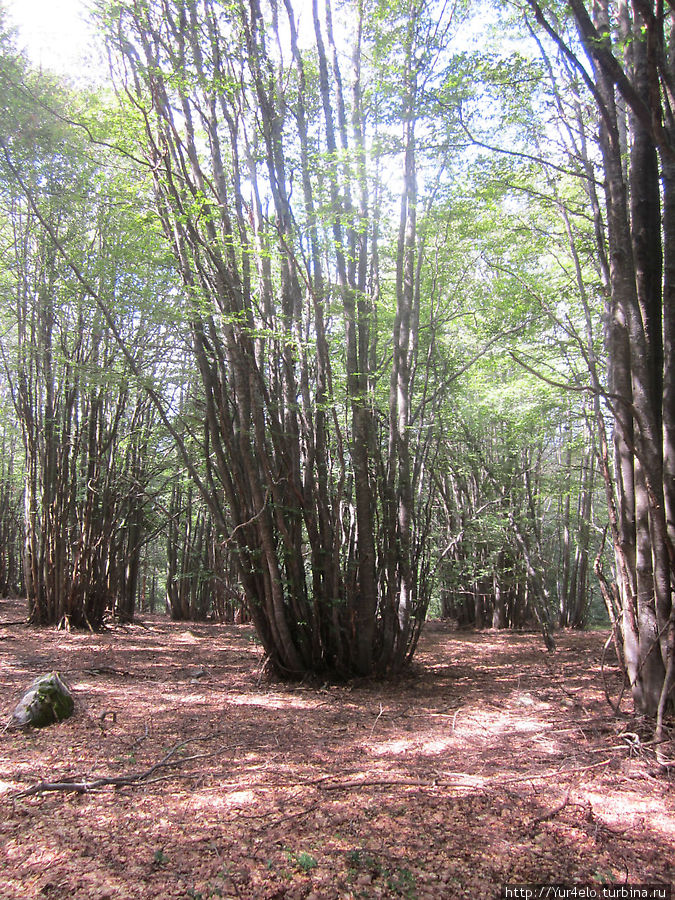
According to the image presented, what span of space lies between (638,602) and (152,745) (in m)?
3.05

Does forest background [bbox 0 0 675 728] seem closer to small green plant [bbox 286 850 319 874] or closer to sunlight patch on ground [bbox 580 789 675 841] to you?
sunlight patch on ground [bbox 580 789 675 841]

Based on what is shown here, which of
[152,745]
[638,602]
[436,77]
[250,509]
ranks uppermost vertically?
[436,77]

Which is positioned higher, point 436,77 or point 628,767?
point 436,77

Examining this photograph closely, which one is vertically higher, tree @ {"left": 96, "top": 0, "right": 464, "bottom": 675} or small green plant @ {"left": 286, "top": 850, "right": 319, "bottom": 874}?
tree @ {"left": 96, "top": 0, "right": 464, "bottom": 675}

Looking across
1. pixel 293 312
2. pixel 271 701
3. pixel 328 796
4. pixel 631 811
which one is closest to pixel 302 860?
pixel 328 796

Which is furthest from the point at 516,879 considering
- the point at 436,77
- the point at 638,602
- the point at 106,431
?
the point at 106,431

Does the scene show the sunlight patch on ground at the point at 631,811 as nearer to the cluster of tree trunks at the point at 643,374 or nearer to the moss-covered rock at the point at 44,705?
the cluster of tree trunks at the point at 643,374

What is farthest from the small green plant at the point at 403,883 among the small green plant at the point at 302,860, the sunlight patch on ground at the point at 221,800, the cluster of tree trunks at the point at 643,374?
the cluster of tree trunks at the point at 643,374

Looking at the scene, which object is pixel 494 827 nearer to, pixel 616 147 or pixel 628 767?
pixel 628 767

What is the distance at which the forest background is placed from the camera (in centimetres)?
324

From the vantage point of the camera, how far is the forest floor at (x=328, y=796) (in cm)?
191

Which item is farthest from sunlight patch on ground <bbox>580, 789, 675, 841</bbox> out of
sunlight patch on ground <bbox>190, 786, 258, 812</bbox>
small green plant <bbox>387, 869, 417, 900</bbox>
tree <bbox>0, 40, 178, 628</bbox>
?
tree <bbox>0, 40, 178, 628</bbox>

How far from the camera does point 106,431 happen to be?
8.58m

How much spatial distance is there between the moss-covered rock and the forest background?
1.61 meters
